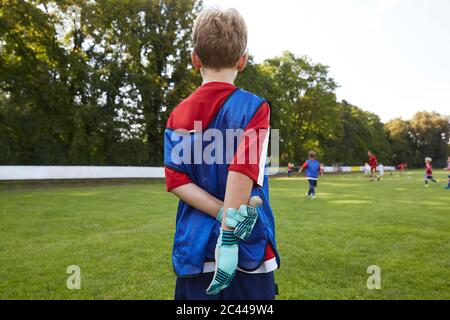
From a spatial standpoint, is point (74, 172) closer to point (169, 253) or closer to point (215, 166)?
point (169, 253)

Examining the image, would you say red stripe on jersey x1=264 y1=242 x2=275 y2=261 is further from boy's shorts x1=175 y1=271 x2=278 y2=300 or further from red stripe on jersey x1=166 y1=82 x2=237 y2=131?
red stripe on jersey x1=166 y1=82 x2=237 y2=131

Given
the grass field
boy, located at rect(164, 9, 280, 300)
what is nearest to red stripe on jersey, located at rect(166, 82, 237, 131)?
boy, located at rect(164, 9, 280, 300)

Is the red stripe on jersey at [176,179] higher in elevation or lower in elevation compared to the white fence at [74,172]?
higher

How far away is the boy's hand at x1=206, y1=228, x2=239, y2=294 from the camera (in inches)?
63.2

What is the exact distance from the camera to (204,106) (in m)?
1.84

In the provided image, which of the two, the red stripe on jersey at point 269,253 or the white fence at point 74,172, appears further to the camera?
the white fence at point 74,172

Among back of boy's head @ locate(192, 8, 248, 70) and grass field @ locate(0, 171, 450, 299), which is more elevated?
back of boy's head @ locate(192, 8, 248, 70)

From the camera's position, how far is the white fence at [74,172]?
21.8 metres

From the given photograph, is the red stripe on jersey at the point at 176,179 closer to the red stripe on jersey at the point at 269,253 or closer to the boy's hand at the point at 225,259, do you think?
the boy's hand at the point at 225,259

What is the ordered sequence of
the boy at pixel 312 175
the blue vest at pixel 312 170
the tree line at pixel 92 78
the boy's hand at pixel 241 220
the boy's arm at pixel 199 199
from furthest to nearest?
the tree line at pixel 92 78 < the blue vest at pixel 312 170 < the boy at pixel 312 175 < the boy's arm at pixel 199 199 < the boy's hand at pixel 241 220

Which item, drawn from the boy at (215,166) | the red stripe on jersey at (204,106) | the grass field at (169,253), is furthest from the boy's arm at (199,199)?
the grass field at (169,253)

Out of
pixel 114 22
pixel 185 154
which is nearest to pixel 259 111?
pixel 185 154

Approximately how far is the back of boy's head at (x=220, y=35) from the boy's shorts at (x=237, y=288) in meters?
1.16

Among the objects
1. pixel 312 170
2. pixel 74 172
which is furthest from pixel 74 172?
pixel 312 170
